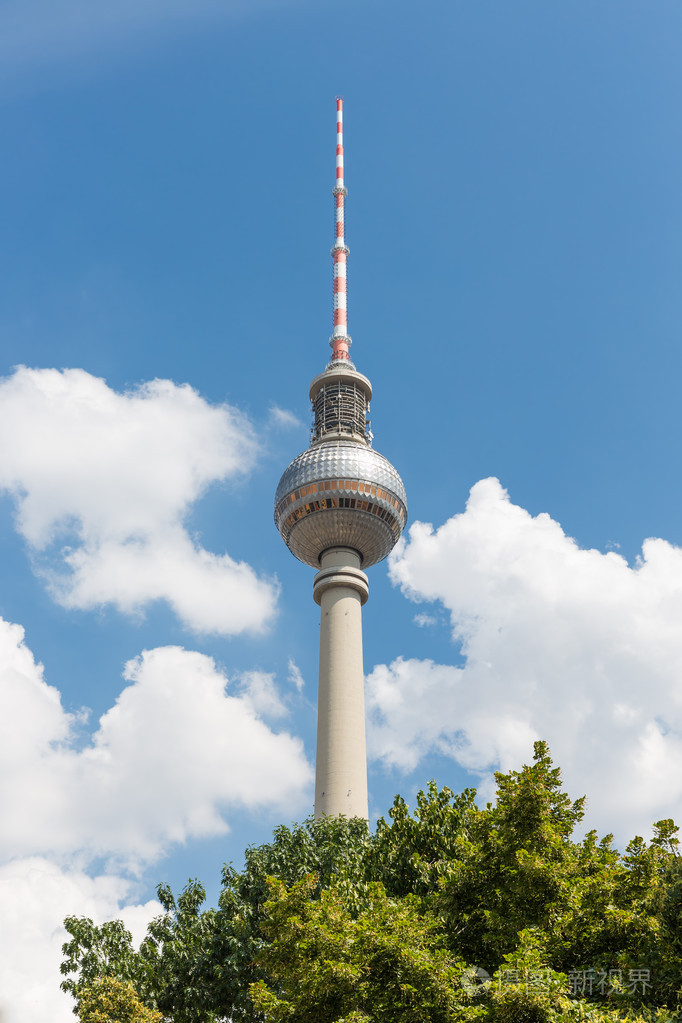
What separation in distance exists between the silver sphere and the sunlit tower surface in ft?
0.32

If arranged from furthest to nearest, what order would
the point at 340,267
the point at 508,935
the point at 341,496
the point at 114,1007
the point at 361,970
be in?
1. the point at 340,267
2. the point at 341,496
3. the point at 114,1007
4. the point at 508,935
5. the point at 361,970

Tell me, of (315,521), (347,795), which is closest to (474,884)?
(347,795)

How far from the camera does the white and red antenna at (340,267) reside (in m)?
102

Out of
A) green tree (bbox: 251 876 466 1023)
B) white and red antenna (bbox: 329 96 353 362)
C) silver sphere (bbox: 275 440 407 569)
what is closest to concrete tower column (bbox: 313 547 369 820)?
silver sphere (bbox: 275 440 407 569)

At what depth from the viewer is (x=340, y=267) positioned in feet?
339

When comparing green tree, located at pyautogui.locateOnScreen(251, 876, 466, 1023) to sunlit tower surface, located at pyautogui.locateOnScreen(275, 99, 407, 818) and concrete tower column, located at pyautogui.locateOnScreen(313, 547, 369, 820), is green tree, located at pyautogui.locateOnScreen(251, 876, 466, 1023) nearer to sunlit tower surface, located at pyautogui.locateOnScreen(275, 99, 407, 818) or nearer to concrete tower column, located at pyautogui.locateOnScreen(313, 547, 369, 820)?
concrete tower column, located at pyautogui.locateOnScreen(313, 547, 369, 820)

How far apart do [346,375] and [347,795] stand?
1755 inches

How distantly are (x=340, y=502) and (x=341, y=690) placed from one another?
18.0 meters

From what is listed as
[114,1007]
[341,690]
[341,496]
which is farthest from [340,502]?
[114,1007]

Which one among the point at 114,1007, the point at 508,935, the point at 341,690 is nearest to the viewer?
the point at 508,935

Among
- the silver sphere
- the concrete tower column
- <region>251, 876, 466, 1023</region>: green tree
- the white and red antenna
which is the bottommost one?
<region>251, 876, 466, 1023</region>: green tree

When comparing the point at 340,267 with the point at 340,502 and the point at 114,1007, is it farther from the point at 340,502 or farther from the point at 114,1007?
the point at 114,1007

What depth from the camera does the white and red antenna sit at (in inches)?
4021

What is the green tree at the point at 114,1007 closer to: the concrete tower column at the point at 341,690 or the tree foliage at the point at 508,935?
the tree foliage at the point at 508,935
